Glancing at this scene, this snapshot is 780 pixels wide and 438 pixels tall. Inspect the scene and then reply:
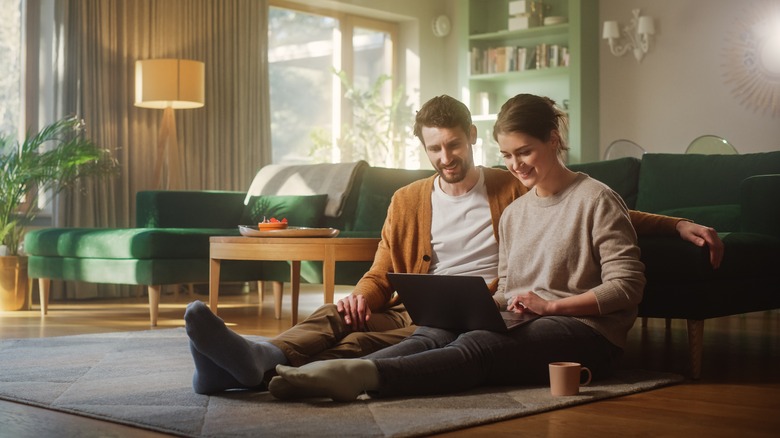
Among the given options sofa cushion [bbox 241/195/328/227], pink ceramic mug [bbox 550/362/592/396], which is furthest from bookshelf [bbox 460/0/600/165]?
pink ceramic mug [bbox 550/362/592/396]

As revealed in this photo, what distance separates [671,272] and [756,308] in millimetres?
456

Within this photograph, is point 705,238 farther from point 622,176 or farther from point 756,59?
point 756,59

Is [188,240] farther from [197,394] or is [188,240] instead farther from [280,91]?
[280,91]

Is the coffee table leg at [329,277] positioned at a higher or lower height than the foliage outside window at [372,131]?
lower

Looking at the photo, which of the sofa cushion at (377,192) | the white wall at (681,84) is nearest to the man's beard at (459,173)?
the sofa cushion at (377,192)

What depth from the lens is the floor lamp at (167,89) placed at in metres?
5.95

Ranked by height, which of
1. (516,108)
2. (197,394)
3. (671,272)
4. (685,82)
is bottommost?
(197,394)

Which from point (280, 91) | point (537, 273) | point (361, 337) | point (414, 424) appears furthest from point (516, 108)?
point (280, 91)

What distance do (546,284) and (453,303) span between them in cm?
26

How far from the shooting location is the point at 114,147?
20.5 feet

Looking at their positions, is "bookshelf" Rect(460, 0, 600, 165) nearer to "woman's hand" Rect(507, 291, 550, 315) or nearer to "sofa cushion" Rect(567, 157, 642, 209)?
"sofa cushion" Rect(567, 157, 642, 209)

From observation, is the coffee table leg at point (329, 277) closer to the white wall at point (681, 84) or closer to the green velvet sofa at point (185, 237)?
the green velvet sofa at point (185, 237)

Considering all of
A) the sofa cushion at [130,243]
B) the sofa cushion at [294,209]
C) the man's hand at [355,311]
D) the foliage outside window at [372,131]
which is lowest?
the man's hand at [355,311]

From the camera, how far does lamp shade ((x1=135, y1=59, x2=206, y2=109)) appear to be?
594 centimetres
